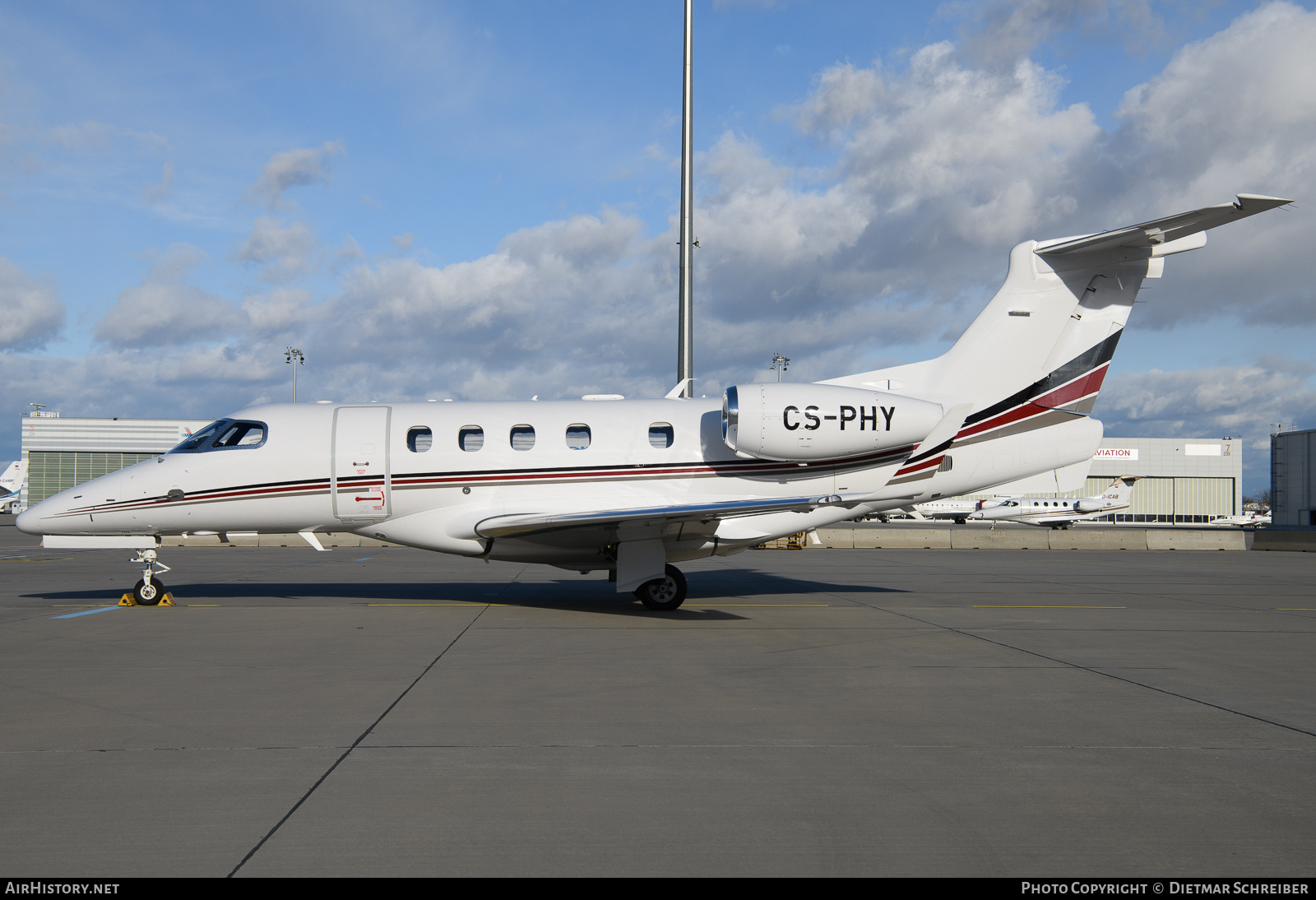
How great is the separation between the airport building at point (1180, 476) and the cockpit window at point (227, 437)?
279ft

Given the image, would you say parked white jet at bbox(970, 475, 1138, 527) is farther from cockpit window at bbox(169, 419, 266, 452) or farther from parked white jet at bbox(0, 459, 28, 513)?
parked white jet at bbox(0, 459, 28, 513)

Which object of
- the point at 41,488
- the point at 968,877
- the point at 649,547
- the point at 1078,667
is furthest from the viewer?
the point at 41,488

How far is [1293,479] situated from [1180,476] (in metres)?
39.8

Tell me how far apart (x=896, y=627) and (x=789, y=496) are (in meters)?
2.97

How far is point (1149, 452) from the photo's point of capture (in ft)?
294

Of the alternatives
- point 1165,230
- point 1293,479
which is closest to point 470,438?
point 1165,230

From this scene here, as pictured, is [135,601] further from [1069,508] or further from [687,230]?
[1069,508]

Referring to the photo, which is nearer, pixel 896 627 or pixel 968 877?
pixel 968 877

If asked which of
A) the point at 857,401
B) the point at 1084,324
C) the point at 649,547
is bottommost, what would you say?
the point at 649,547

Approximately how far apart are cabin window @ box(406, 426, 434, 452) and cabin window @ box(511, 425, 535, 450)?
4.26 ft

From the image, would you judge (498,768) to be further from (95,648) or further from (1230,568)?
(1230,568)

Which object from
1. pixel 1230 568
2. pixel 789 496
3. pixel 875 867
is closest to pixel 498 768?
pixel 875 867

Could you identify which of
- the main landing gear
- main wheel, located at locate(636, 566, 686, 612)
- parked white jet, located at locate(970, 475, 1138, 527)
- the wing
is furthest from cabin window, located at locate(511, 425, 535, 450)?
parked white jet, located at locate(970, 475, 1138, 527)

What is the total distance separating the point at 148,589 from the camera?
529 inches
